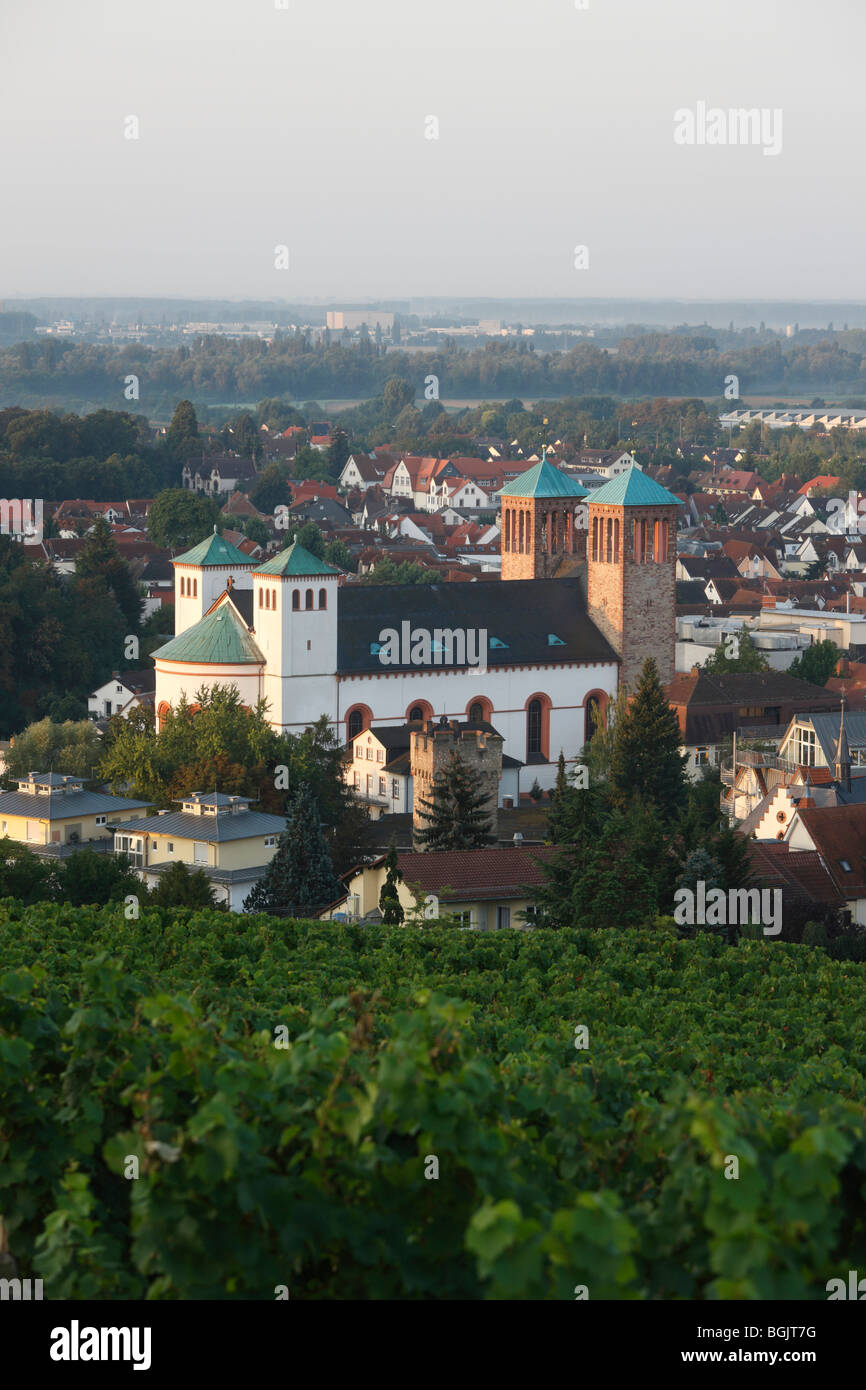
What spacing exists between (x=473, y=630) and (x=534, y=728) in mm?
3020

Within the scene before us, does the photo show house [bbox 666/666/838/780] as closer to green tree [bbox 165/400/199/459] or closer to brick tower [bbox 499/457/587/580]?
brick tower [bbox 499/457/587/580]

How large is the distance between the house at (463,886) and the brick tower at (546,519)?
20.5 meters

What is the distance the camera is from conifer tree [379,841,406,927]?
34.2 metres

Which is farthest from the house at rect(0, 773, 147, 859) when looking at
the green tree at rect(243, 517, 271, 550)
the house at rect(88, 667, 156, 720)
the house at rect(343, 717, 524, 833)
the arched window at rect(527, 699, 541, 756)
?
the green tree at rect(243, 517, 271, 550)

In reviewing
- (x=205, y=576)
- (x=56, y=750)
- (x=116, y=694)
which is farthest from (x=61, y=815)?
(x=116, y=694)

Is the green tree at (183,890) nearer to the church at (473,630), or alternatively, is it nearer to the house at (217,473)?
the church at (473,630)

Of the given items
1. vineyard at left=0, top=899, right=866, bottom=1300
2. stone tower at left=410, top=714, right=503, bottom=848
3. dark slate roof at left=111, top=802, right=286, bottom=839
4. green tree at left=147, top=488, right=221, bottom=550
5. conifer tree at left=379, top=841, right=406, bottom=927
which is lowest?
dark slate roof at left=111, top=802, right=286, bottom=839

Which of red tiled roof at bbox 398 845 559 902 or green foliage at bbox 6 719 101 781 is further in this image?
green foliage at bbox 6 719 101 781

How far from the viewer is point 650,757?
46.8m

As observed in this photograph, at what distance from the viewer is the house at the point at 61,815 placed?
43.2m

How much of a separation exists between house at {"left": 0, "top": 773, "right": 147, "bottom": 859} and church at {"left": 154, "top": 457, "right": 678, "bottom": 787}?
5.78m

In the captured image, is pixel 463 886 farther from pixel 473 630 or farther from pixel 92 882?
pixel 473 630

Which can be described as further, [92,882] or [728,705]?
[728,705]

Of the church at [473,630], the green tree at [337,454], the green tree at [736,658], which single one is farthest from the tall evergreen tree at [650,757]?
the green tree at [337,454]
